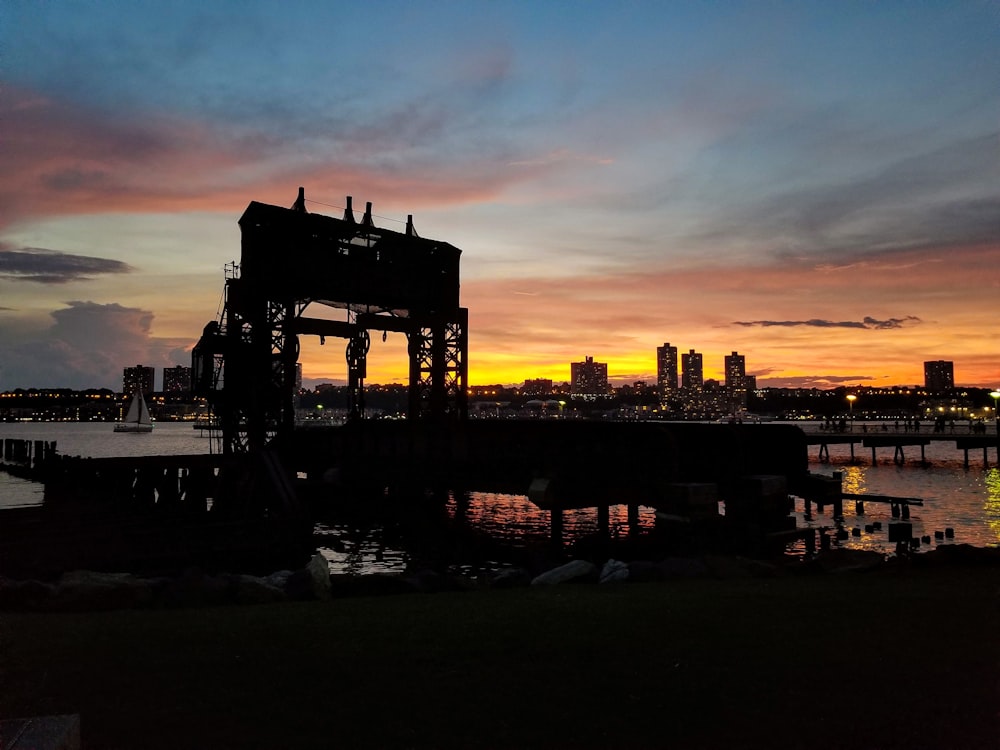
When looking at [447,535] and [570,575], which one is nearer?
[570,575]

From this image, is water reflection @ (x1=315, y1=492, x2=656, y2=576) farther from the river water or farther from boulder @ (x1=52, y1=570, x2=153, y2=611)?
boulder @ (x1=52, y1=570, x2=153, y2=611)

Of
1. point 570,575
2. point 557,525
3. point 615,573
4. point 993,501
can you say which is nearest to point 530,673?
point 570,575

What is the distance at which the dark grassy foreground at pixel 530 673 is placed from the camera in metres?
6.13

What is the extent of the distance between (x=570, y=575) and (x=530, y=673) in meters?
7.69

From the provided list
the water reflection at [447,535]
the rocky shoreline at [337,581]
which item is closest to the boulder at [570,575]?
the rocky shoreline at [337,581]

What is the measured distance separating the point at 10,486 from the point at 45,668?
64965mm

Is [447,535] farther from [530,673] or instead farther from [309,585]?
[530,673]

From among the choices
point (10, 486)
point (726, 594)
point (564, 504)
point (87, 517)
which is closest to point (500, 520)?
point (564, 504)

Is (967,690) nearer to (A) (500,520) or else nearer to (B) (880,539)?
(B) (880,539)

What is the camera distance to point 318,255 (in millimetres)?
36219

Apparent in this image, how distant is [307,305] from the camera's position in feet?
123

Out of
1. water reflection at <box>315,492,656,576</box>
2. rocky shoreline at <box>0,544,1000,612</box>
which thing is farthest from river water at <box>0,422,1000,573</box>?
rocky shoreline at <box>0,544,1000,612</box>

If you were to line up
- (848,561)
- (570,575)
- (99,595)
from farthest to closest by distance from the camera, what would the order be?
(848,561)
(570,575)
(99,595)

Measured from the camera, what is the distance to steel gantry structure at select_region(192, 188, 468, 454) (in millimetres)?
34812
